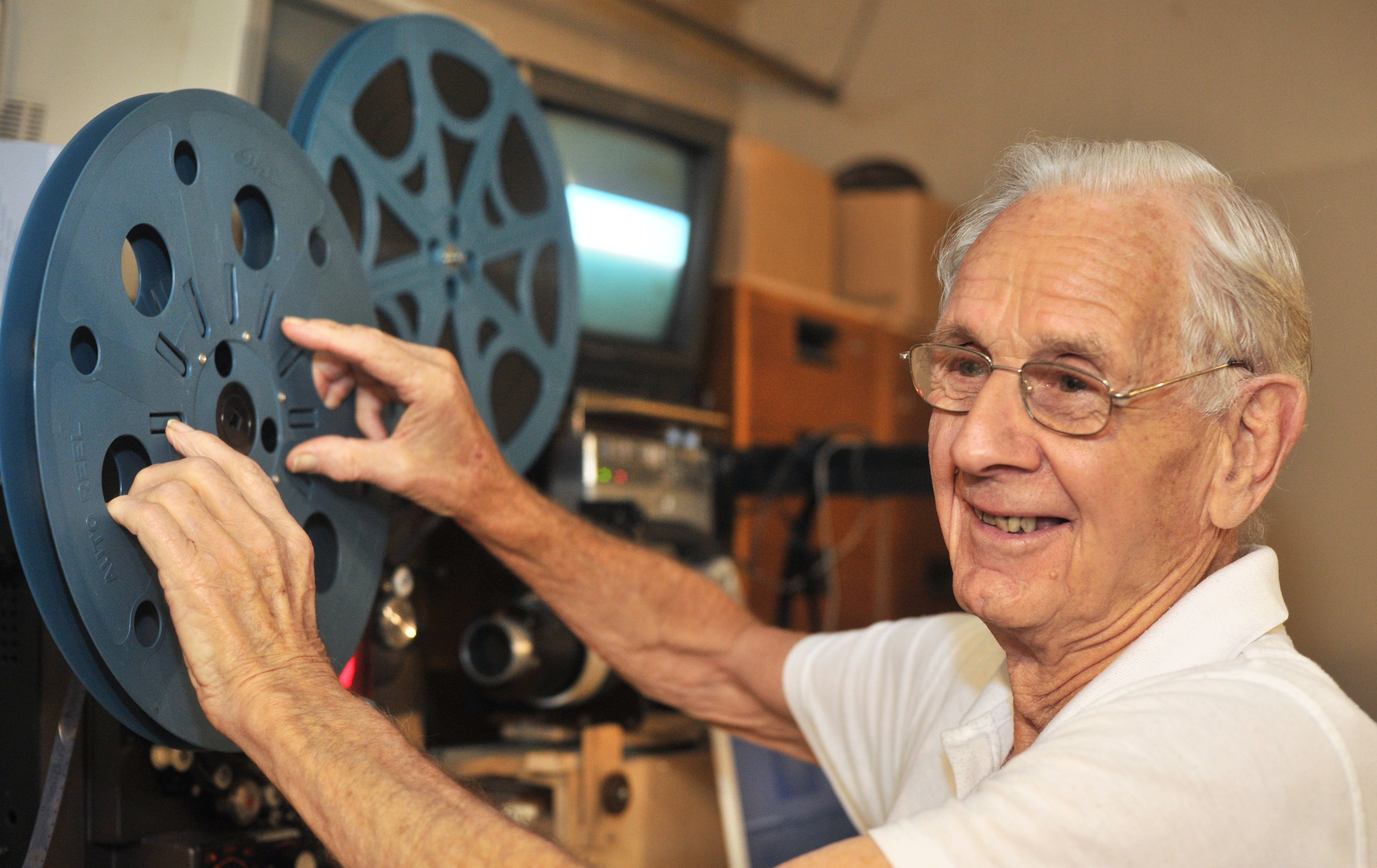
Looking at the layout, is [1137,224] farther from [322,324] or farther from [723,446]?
[723,446]

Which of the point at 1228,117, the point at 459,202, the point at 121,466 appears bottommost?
the point at 121,466

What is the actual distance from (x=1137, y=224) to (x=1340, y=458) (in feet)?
3.28

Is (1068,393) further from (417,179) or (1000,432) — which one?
(417,179)

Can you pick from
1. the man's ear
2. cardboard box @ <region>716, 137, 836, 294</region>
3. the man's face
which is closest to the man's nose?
the man's face

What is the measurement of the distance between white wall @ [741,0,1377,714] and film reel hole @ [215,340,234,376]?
1.08 m

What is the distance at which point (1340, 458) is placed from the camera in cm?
178

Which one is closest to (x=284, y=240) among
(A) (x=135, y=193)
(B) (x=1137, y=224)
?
(A) (x=135, y=193)

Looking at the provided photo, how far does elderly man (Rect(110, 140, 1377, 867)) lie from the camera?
32.4 inches

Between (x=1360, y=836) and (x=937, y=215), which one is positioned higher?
(x=937, y=215)

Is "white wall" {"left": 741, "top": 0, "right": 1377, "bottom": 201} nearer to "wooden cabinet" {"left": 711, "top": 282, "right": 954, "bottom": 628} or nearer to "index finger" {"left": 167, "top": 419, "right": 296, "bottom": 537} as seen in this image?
"wooden cabinet" {"left": 711, "top": 282, "right": 954, "bottom": 628}

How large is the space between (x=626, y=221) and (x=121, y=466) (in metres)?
1.47

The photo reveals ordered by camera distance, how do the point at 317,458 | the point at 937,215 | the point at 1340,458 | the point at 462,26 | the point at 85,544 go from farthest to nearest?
the point at 937,215 < the point at 1340,458 < the point at 462,26 < the point at 317,458 < the point at 85,544

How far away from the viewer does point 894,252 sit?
10.0 feet

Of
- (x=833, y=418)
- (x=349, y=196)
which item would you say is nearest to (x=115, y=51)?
(x=349, y=196)
